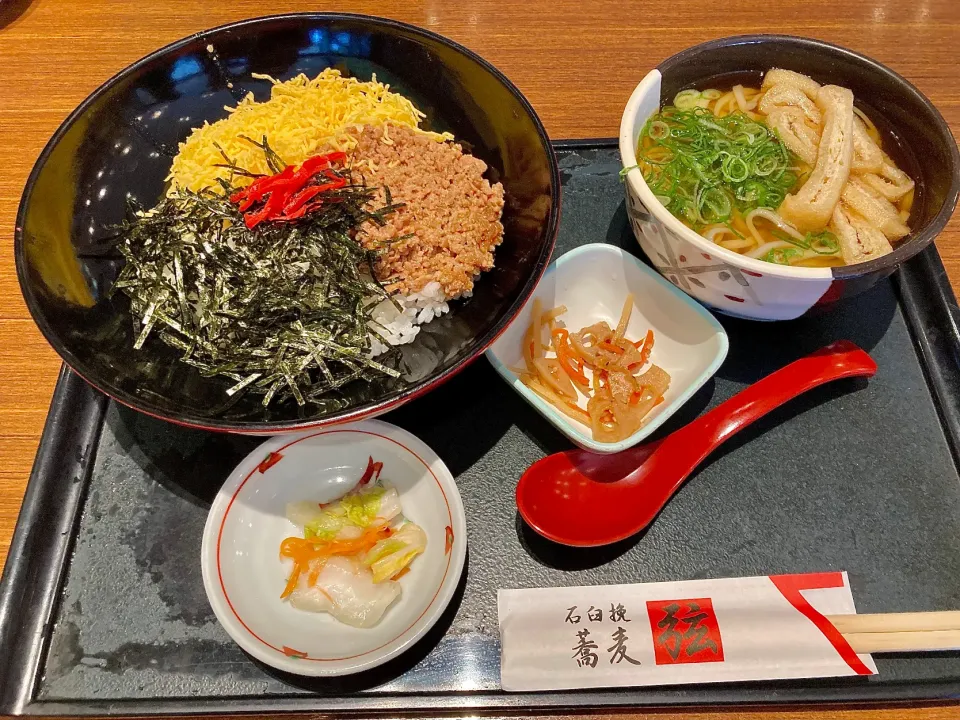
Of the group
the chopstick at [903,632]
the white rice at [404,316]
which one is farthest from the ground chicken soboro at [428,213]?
the chopstick at [903,632]

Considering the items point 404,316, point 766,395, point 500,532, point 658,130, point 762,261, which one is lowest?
point 500,532

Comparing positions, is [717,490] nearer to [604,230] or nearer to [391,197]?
[604,230]

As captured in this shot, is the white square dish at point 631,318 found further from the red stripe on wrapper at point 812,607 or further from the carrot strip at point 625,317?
the red stripe on wrapper at point 812,607

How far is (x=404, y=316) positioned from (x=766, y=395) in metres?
0.87

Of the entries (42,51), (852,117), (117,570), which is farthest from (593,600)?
(42,51)

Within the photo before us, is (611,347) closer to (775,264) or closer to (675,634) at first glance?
(775,264)

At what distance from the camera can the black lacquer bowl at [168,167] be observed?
1260 mm

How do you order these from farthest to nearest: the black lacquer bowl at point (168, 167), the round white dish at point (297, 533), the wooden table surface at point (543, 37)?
the wooden table surface at point (543, 37)
the black lacquer bowl at point (168, 167)
the round white dish at point (297, 533)

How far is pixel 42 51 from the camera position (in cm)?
222

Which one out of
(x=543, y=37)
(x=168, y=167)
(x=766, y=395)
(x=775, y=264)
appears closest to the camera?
(x=775, y=264)

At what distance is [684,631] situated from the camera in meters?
1.17

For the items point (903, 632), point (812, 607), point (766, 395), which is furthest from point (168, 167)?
point (903, 632)

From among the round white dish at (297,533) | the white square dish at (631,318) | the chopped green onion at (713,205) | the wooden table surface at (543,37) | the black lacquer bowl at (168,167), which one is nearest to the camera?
the round white dish at (297,533)

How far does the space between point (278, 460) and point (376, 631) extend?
0.41 m
